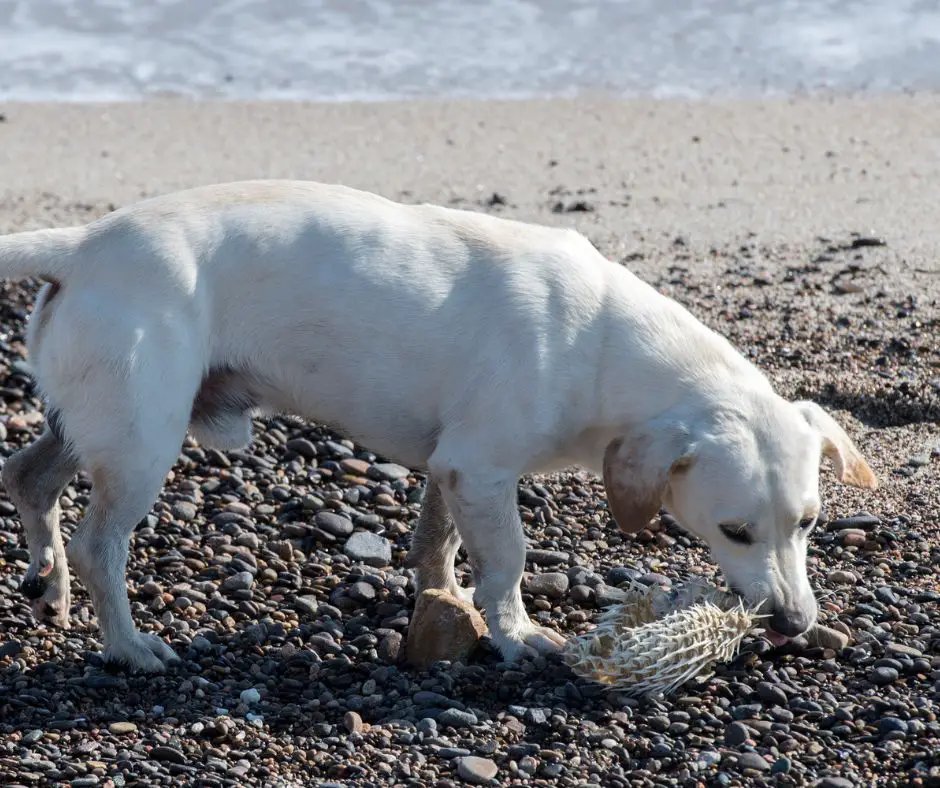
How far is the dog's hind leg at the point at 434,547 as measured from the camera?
4887 mm

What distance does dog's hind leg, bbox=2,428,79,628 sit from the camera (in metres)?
4.74

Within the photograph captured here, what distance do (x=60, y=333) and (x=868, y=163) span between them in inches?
302

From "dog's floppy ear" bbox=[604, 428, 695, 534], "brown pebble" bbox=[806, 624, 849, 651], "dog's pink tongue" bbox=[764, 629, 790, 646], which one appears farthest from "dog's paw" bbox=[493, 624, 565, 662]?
"brown pebble" bbox=[806, 624, 849, 651]

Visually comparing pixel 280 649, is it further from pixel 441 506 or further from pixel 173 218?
pixel 173 218

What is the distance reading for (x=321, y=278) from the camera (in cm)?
450

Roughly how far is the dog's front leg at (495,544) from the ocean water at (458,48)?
9825 millimetres

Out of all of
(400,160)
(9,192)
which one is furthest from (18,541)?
(400,160)

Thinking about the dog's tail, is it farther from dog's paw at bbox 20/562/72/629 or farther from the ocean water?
the ocean water

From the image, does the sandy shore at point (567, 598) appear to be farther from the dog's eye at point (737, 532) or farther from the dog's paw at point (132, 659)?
the dog's eye at point (737, 532)

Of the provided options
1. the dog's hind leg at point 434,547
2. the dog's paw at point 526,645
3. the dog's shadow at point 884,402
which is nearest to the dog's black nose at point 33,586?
the dog's hind leg at point 434,547

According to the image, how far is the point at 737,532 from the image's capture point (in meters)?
4.23

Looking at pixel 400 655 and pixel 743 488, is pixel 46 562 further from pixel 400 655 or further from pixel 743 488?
pixel 743 488

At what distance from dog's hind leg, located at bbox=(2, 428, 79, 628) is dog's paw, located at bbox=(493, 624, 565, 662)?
1448mm

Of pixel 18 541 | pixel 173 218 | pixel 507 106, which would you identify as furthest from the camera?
pixel 507 106
